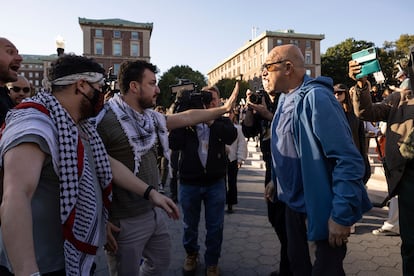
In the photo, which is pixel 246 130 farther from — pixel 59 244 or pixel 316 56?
pixel 316 56

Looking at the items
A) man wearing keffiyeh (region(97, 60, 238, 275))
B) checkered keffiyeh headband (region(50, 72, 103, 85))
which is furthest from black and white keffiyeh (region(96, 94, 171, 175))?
checkered keffiyeh headband (region(50, 72, 103, 85))

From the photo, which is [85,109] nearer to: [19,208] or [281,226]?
[19,208]

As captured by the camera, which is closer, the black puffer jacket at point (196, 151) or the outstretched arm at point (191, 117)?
the outstretched arm at point (191, 117)

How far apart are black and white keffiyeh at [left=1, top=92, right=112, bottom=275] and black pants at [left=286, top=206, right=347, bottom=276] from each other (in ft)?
4.60

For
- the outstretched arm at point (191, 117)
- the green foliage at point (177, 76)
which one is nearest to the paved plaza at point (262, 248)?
the outstretched arm at point (191, 117)

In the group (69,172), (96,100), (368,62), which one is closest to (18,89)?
(96,100)

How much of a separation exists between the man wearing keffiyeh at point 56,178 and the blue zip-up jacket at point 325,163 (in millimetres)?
1282

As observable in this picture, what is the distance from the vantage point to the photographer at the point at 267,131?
130 inches

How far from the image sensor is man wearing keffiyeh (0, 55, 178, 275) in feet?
4.29

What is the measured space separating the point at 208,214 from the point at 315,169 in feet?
6.03

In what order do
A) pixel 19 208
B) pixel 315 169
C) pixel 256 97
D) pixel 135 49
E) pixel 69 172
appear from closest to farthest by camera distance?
pixel 19 208, pixel 69 172, pixel 315 169, pixel 256 97, pixel 135 49

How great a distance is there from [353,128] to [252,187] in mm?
4375

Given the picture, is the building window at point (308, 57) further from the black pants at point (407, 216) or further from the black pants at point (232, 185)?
the black pants at point (407, 216)

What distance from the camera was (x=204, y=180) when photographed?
362cm
